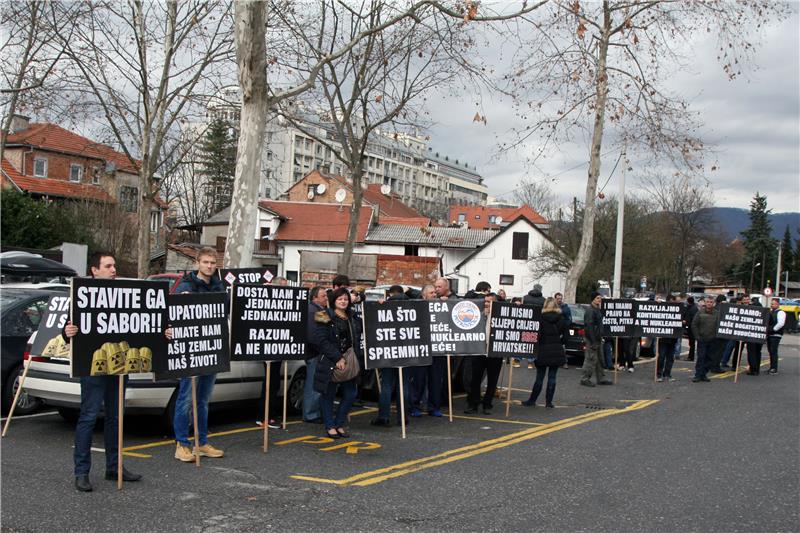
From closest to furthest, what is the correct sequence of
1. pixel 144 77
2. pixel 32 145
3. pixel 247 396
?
1. pixel 247 396
2. pixel 144 77
3. pixel 32 145

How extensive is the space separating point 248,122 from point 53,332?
18.8 ft

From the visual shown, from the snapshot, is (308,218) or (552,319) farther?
(308,218)

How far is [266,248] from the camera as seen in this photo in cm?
6669

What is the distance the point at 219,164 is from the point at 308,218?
15590 millimetres

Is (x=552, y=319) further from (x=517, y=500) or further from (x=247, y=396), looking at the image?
(x=517, y=500)

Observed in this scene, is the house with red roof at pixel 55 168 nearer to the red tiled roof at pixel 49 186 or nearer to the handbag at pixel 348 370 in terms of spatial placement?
the red tiled roof at pixel 49 186

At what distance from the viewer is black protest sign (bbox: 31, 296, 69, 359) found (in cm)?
937

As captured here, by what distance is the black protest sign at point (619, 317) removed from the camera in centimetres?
1900

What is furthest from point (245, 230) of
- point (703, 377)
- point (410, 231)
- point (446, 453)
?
point (410, 231)

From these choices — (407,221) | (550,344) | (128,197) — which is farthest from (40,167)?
(550,344)

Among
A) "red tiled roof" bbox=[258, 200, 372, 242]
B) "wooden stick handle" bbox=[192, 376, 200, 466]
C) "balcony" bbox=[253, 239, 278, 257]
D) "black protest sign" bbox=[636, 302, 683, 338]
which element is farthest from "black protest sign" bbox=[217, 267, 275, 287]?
"balcony" bbox=[253, 239, 278, 257]

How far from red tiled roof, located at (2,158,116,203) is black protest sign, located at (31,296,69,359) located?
1612 inches

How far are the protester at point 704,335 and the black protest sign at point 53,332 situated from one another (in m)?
14.3

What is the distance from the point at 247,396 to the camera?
10.8 meters
